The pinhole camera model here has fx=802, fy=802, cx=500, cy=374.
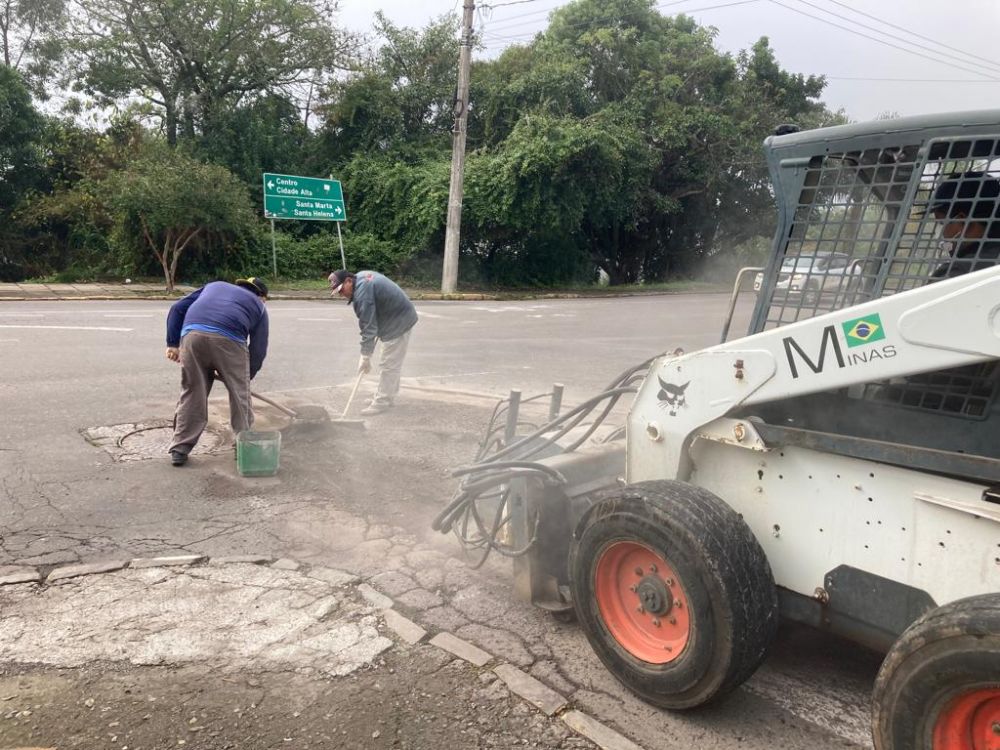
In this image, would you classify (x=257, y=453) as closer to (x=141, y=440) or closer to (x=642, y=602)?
(x=141, y=440)

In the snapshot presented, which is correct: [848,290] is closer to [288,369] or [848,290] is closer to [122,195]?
[288,369]

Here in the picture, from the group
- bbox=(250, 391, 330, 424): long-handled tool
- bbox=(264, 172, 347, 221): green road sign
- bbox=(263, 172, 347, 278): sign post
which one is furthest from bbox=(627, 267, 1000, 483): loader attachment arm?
bbox=(264, 172, 347, 221): green road sign

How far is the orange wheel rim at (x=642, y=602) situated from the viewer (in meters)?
2.88

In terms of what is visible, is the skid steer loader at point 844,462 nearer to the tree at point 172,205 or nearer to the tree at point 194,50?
the tree at point 172,205

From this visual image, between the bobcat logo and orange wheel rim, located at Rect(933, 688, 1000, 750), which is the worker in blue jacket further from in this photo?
orange wheel rim, located at Rect(933, 688, 1000, 750)

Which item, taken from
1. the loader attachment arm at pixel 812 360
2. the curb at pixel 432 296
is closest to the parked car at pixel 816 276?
the loader attachment arm at pixel 812 360

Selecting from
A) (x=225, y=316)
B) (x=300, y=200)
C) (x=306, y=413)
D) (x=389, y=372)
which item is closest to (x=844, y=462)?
(x=225, y=316)

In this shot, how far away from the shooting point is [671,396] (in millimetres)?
3025

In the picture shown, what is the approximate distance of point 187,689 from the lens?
3.00 m

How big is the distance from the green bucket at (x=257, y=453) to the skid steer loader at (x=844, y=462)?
3.07 m

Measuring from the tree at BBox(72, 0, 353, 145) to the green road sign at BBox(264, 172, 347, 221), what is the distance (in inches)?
210

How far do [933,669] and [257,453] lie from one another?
446cm

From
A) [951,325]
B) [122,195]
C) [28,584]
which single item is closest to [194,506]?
[28,584]

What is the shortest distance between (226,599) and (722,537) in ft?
7.69
